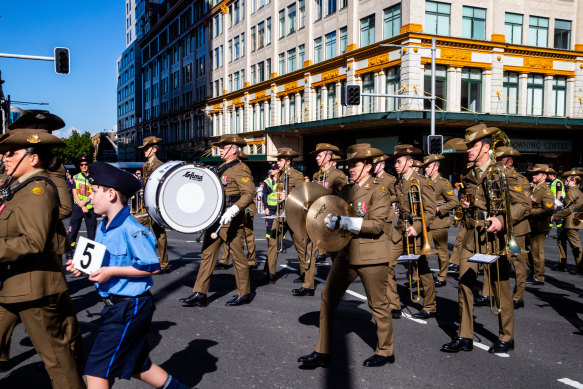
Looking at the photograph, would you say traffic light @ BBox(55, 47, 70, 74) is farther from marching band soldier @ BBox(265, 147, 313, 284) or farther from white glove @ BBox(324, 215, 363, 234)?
white glove @ BBox(324, 215, 363, 234)

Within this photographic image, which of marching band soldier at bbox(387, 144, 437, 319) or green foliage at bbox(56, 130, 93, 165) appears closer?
marching band soldier at bbox(387, 144, 437, 319)

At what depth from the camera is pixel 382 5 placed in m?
29.0

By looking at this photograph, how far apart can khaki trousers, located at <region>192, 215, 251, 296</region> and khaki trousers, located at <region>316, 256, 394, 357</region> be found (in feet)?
7.90

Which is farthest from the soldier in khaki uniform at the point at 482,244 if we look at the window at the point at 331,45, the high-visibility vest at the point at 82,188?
the window at the point at 331,45

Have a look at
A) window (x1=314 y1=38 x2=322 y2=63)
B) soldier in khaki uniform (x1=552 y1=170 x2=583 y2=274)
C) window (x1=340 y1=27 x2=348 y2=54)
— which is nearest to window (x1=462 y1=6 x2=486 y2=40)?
window (x1=340 y1=27 x2=348 y2=54)

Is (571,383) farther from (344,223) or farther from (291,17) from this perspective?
(291,17)

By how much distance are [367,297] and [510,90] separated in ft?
95.5

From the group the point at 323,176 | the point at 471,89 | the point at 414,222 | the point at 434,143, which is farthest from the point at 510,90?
the point at 414,222

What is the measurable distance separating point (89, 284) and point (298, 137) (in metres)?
32.0

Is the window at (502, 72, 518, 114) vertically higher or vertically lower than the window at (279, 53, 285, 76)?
lower

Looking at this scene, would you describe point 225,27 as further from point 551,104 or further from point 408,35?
point 551,104

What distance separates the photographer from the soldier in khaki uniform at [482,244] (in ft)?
17.1

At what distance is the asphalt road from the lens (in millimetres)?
4512

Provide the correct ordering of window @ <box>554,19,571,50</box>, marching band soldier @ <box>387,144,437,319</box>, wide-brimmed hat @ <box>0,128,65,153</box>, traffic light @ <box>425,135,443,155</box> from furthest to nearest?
window @ <box>554,19,571,50</box> < traffic light @ <box>425,135,443,155</box> < marching band soldier @ <box>387,144,437,319</box> < wide-brimmed hat @ <box>0,128,65,153</box>
